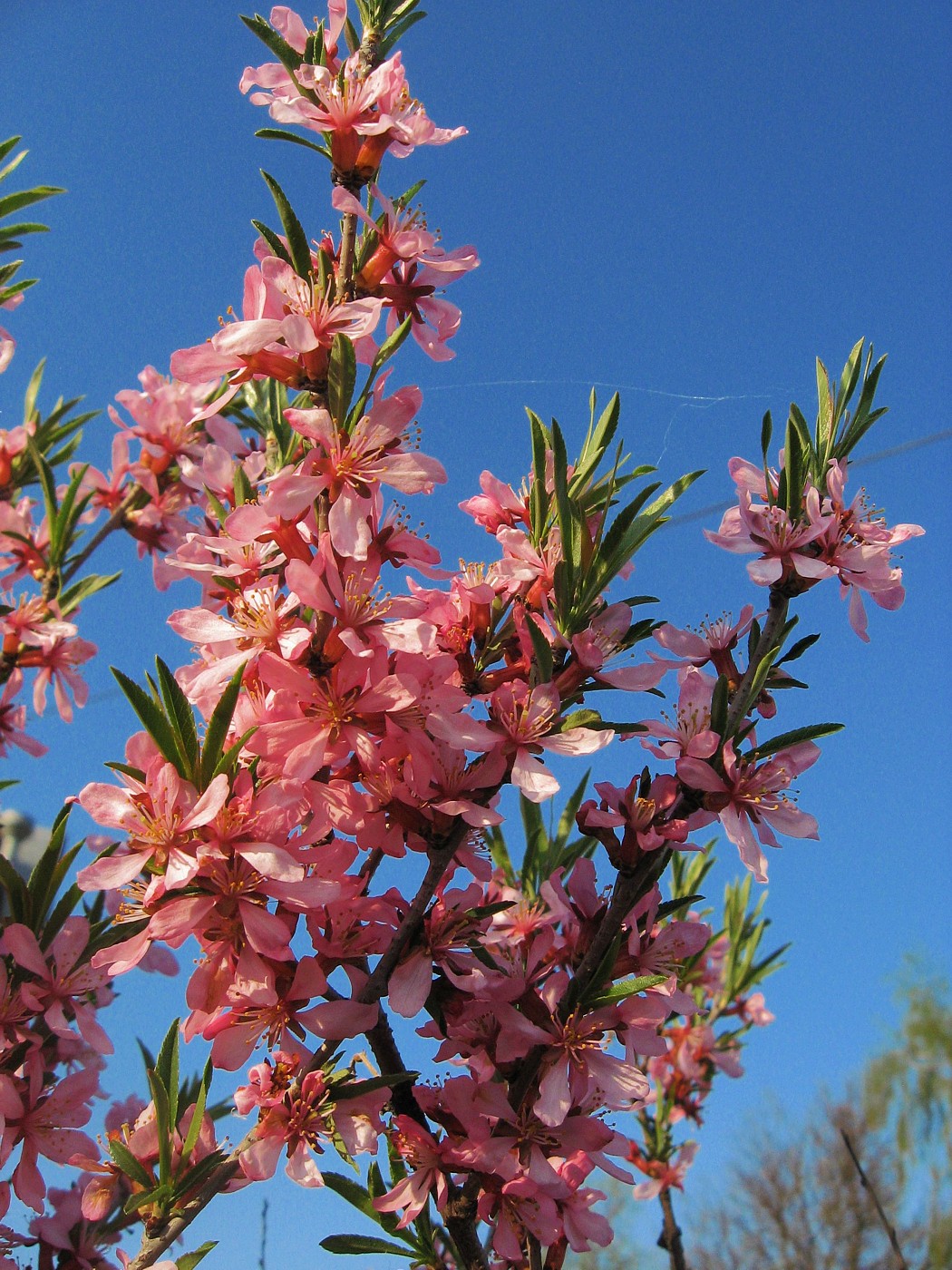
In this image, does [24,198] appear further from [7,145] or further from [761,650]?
[761,650]

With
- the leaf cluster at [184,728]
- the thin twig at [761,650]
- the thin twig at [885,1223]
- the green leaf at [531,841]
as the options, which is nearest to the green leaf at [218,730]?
the leaf cluster at [184,728]

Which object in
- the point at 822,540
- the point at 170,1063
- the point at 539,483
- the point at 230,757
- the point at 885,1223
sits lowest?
the point at 885,1223

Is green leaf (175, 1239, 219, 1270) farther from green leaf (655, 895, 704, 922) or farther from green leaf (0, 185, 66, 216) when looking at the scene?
green leaf (0, 185, 66, 216)

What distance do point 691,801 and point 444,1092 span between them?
1.84ft

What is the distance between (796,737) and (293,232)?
1069 millimetres

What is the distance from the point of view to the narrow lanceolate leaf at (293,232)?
1449mm

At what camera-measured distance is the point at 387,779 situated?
1.39m

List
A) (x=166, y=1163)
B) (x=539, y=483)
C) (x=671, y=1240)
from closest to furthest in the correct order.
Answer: (x=166, y=1163) → (x=539, y=483) → (x=671, y=1240)

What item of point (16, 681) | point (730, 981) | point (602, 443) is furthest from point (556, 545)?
point (730, 981)

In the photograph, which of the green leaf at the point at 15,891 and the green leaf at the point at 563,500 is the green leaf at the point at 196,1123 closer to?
the green leaf at the point at 15,891

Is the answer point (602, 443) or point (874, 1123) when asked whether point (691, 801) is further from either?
point (874, 1123)

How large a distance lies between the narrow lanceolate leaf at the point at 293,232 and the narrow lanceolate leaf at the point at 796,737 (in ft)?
3.25

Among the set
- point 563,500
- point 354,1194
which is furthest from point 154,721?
point 354,1194

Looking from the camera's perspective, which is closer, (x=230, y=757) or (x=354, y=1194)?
(x=230, y=757)
